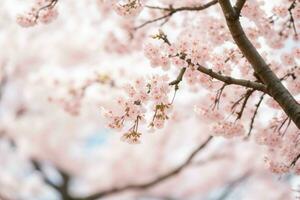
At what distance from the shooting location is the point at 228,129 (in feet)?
16.9

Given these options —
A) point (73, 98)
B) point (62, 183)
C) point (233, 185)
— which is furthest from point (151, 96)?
point (62, 183)

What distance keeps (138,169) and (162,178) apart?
770 cm

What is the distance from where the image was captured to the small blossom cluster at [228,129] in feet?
16.8

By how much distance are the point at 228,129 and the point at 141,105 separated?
1.30 m

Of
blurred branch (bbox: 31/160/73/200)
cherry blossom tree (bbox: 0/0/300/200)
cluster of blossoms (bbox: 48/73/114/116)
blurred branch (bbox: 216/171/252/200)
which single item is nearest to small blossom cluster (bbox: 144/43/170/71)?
cherry blossom tree (bbox: 0/0/300/200)

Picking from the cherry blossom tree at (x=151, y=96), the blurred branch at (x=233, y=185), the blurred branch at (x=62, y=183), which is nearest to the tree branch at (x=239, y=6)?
the cherry blossom tree at (x=151, y=96)

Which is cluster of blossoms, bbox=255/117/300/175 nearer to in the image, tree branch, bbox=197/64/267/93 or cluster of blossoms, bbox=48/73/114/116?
tree branch, bbox=197/64/267/93

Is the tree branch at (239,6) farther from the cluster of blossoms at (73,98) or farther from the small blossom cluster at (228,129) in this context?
the cluster of blossoms at (73,98)

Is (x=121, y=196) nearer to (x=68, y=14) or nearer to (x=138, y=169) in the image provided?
(x=138, y=169)

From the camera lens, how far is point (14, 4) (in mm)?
13898

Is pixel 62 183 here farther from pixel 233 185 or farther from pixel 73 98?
pixel 73 98

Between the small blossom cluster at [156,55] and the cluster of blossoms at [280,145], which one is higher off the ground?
the small blossom cluster at [156,55]

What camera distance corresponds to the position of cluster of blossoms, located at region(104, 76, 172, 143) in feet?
13.3

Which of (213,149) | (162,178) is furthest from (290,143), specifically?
(213,149)
